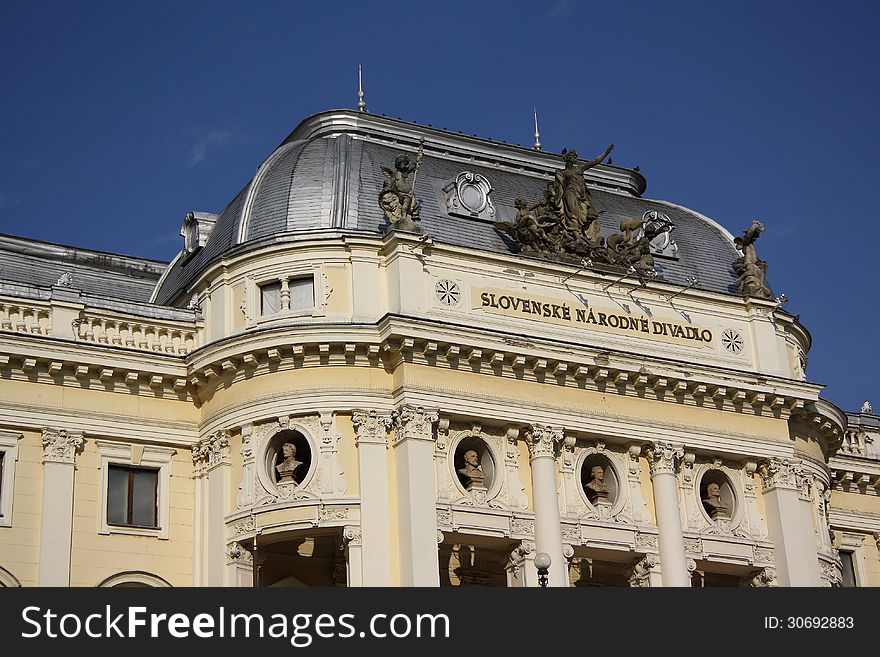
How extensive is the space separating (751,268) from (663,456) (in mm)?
6867

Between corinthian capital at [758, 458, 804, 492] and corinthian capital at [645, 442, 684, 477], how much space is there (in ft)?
9.17

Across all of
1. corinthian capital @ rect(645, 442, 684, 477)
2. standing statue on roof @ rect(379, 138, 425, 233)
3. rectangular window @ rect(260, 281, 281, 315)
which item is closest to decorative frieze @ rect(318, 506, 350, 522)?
rectangular window @ rect(260, 281, 281, 315)

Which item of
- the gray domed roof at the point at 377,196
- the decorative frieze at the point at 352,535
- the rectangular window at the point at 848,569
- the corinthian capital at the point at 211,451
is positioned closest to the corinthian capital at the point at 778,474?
the gray domed roof at the point at 377,196

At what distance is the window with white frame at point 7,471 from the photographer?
39.3 metres

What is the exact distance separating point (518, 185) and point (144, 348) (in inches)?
461

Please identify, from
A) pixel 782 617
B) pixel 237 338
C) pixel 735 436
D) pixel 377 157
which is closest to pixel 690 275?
pixel 735 436

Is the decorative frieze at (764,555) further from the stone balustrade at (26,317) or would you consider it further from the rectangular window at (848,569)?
A: the stone balustrade at (26,317)

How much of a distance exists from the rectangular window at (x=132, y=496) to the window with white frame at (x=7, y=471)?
2314mm

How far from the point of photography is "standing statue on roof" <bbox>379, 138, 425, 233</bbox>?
42406 mm

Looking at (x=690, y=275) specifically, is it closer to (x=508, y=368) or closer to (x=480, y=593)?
(x=508, y=368)

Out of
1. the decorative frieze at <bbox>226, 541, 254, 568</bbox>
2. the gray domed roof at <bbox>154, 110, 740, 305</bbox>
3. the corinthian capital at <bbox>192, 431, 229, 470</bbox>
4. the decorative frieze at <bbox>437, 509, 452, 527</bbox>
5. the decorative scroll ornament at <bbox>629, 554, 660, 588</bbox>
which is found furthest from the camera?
the gray domed roof at <bbox>154, 110, 740, 305</bbox>

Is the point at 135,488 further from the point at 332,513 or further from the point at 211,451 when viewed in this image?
the point at 332,513

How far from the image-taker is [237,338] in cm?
4100

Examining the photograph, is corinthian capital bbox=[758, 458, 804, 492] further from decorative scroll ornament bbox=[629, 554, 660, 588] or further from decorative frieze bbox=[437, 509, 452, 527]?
decorative frieze bbox=[437, 509, 452, 527]
